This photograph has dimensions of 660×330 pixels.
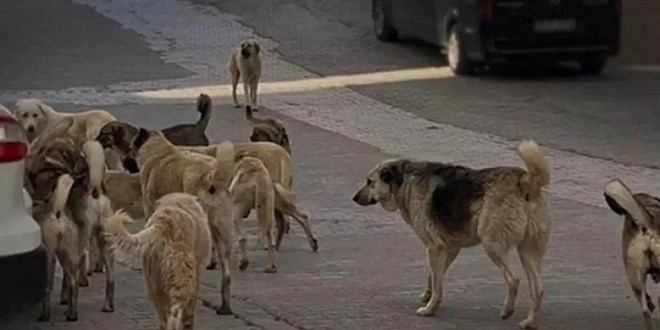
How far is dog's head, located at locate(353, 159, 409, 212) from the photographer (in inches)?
382

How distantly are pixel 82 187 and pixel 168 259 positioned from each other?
1.48 m

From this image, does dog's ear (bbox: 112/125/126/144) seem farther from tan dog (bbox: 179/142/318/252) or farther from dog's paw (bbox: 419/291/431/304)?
dog's paw (bbox: 419/291/431/304)

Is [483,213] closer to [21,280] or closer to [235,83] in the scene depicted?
[21,280]

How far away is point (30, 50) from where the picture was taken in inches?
1029

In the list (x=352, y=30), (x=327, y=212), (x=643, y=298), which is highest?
(x=643, y=298)

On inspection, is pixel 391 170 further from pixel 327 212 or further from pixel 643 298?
pixel 327 212

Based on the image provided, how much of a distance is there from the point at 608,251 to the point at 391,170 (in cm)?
249

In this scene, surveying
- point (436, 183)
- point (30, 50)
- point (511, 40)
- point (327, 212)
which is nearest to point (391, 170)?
point (436, 183)

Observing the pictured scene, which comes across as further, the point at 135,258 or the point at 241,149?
the point at 241,149

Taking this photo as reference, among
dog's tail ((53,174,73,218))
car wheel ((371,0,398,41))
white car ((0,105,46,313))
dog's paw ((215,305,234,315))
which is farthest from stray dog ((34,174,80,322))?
car wheel ((371,0,398,41))

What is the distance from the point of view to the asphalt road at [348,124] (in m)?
9.67

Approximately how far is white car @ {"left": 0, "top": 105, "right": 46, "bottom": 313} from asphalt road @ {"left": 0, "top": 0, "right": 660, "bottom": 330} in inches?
49.0

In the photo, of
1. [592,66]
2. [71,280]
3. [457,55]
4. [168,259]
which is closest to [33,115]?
[71,280]

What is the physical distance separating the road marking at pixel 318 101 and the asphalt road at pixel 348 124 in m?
0.04
